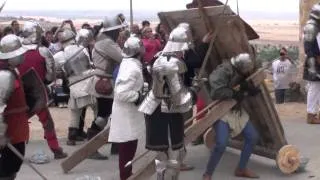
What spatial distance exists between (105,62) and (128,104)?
1497 mm

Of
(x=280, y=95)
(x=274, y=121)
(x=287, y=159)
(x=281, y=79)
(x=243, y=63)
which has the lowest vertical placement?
(x=280, y=95)

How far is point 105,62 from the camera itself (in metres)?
7.75

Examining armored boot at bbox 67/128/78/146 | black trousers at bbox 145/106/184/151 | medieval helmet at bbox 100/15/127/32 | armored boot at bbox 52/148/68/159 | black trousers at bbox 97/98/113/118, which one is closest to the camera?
black trousers at bbox 145/106/184/151

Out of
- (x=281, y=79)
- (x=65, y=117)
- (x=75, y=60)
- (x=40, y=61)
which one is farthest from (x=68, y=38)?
(x=281, y=79)

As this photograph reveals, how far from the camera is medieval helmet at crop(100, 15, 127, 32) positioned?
7629 millimetres

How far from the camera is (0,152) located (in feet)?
19.7

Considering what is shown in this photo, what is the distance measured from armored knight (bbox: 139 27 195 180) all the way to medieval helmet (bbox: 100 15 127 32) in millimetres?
1599

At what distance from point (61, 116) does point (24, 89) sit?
20.1 ft

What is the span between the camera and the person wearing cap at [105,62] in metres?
7.64

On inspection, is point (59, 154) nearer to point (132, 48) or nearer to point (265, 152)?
point (132, 48)

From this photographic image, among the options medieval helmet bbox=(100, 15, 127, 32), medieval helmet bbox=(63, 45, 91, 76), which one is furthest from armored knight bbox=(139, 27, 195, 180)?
medieval helmet bbox=(63, 45, 91, 76)

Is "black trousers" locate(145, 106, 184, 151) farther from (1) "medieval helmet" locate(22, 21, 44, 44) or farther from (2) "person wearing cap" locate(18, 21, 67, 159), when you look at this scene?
(1) "medieval helmet" locate(22, 21, 44, 44)

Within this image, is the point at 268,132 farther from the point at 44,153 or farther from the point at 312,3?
the point at 312,3

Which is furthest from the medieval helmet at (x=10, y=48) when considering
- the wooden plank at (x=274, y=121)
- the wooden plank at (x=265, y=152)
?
the wooden plank at (x=265, y=152)
